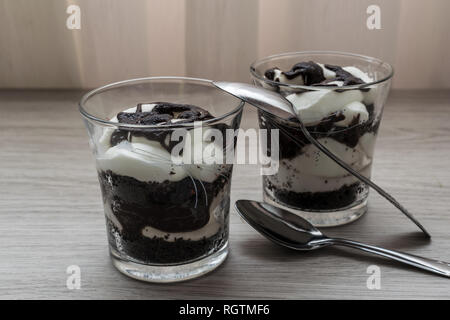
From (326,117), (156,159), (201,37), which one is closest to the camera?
(156,159)

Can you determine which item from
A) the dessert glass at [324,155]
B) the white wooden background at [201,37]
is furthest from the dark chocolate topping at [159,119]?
the white wooden background at [201,37]

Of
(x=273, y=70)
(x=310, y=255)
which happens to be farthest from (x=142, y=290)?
(x=273, y=70)

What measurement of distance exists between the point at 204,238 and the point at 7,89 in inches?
32.0

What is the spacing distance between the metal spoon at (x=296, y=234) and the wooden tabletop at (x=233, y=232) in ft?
0.03

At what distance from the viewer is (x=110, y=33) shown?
1204 millimetres

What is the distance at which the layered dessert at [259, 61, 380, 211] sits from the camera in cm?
66

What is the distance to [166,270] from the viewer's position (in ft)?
2.00

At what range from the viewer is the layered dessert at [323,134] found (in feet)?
2.18

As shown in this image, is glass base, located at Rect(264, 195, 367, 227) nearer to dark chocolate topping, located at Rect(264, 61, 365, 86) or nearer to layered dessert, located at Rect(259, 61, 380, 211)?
layered dessert, located at Rect(259, 61, 380, 211)

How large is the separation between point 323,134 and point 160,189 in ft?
0.70

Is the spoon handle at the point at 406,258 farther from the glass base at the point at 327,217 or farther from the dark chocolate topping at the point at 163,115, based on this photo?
the dark chocolate topping at the point at 163,115

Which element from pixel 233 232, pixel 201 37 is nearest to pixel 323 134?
pixel 233 232

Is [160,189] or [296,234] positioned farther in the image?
[296,234]

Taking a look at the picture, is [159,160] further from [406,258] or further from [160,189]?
[406,258]
